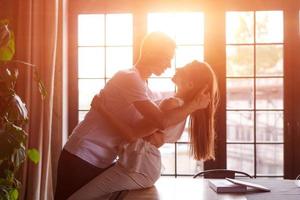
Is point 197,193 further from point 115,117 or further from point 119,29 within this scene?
point 119,29

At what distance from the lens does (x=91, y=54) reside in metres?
4.29

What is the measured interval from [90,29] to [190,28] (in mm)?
935

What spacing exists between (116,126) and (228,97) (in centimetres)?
213

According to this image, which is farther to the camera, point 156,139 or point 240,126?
point 240,126

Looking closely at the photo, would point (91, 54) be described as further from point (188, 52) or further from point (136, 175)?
point (136, 175)

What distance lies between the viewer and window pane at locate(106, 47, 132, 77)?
13.9 feet

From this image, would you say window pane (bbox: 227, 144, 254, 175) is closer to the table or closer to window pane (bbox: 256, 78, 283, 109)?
window pane (bbox: 256, 78, 283, 109)

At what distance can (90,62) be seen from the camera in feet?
14.1

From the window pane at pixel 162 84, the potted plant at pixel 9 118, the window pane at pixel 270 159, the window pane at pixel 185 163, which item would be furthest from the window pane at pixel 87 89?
the window pane at pixel 270 159

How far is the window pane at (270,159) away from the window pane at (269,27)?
968 mm

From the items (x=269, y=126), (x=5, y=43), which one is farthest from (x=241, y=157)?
(x=5, y=43)

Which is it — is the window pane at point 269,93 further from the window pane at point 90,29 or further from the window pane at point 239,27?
the window pane at point 90,29

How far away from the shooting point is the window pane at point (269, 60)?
4.12 m

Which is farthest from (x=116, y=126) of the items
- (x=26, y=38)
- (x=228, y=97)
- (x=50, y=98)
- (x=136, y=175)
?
(x=228, y=97)
